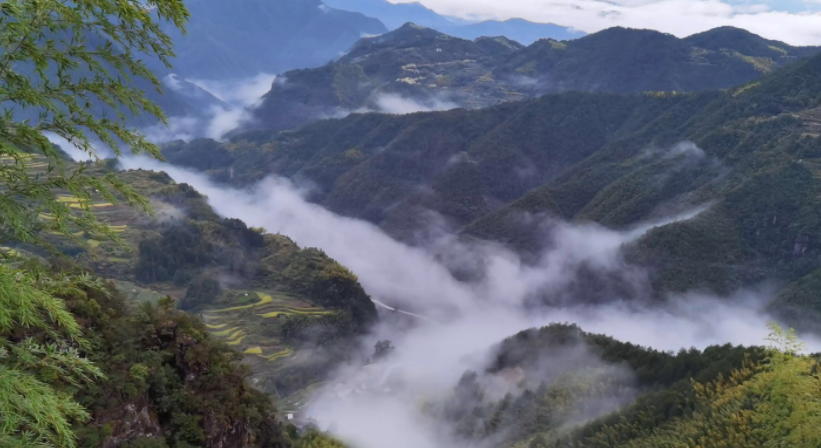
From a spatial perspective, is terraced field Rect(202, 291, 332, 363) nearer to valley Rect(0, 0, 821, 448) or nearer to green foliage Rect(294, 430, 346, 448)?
valley Rect(0, 0, 821, 448)

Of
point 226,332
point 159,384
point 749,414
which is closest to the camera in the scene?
point 159,384

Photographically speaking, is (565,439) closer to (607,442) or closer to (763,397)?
(607,442)

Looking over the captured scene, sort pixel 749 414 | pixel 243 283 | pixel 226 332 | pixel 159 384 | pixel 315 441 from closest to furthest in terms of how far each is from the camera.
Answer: pixel 159 384 → pixel 749 414 → pixel 315 441 → pixel 226 332 → pixel 243 283

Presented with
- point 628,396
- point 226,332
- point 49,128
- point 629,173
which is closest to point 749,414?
point 628,396

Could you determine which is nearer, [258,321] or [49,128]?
[49,128]

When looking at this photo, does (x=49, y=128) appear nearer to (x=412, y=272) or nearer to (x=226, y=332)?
(x=226, y=332)

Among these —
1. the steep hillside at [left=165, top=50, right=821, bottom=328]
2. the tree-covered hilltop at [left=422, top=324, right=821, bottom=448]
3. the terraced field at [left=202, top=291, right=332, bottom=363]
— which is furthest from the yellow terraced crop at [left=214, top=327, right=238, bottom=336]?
the steep hillside at [left=165, top=50, right=821, bottom=328]

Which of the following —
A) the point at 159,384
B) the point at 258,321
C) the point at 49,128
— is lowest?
the point at 159,384

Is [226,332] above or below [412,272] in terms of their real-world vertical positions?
below
